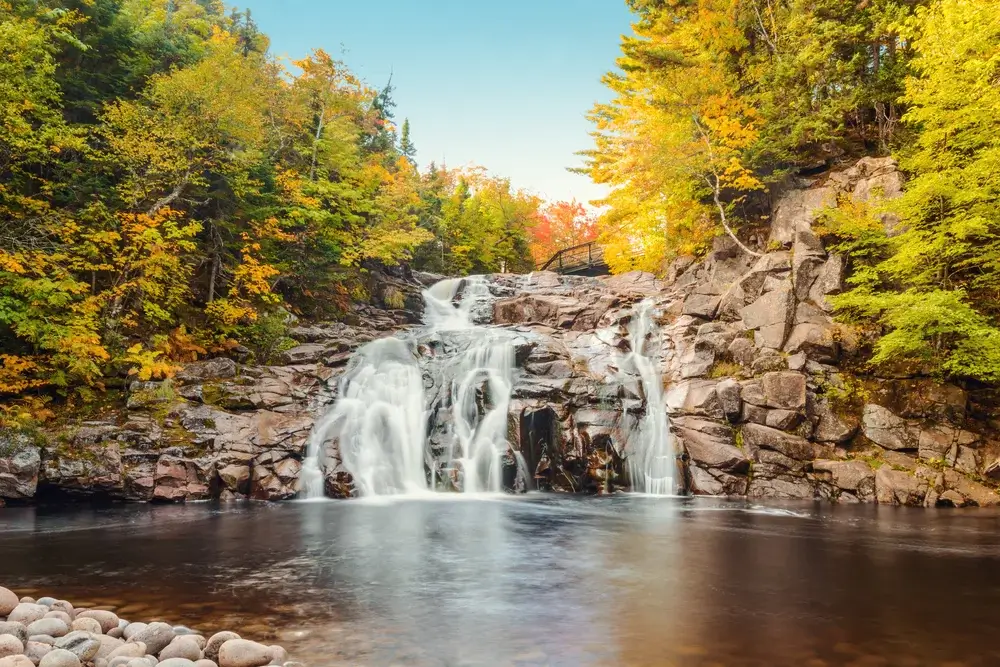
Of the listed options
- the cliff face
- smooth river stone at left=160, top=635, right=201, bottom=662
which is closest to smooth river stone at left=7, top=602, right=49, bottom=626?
smooth river stone at left=160, top=635, right=201, bottom=662

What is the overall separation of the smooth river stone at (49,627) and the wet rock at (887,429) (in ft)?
52.2

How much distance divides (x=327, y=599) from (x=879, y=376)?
14.9 m

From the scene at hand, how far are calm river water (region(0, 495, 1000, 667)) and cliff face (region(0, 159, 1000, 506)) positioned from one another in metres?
1.24

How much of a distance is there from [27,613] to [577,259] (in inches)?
1434

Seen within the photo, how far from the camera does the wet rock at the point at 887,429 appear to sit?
13.7 metres

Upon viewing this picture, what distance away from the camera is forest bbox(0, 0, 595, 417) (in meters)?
13.2

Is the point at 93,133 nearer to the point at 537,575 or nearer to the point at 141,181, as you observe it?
the point at 141,181

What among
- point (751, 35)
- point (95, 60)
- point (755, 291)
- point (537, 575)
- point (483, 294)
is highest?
point (751, 35)

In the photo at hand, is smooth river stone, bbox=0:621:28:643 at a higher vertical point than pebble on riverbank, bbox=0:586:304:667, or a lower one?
higher

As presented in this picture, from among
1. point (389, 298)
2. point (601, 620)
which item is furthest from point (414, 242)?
point (601, 620)

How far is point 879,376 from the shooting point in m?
14.9

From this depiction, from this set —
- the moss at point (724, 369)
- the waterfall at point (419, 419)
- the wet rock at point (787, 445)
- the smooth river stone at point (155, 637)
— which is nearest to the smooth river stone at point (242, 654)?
the smooth river stone at point (155, 637)

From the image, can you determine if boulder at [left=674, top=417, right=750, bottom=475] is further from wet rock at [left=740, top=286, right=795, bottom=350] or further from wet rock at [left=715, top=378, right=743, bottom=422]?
wet rock at [left=740, top=286, right=795, bottom=350]

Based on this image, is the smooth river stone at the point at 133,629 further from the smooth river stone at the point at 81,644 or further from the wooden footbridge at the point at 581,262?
the wooden footbridge at the point at 581,262
